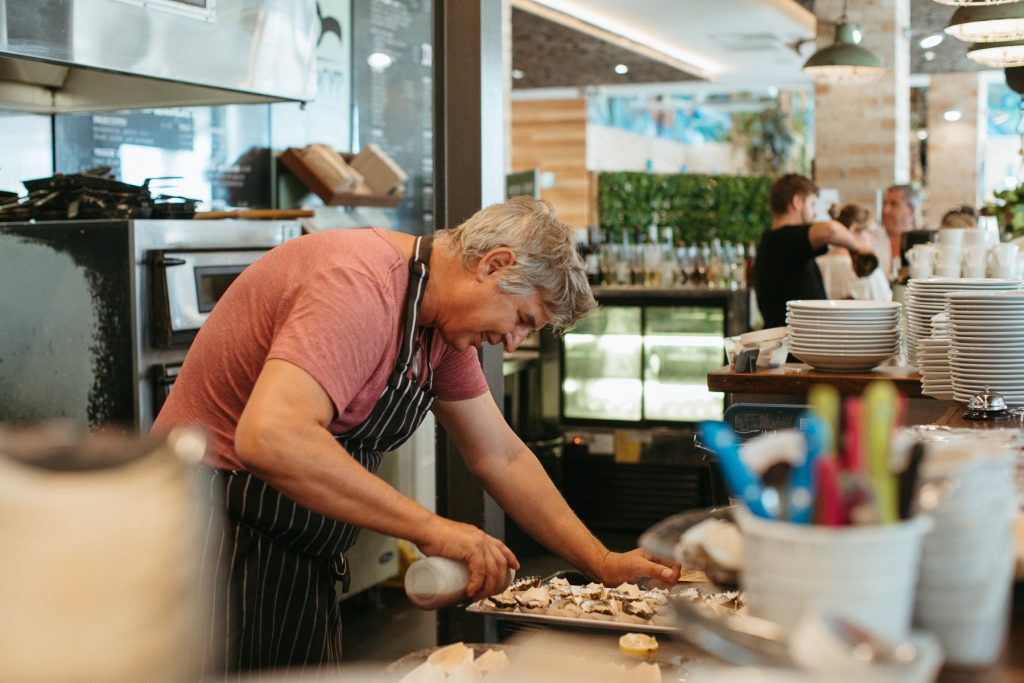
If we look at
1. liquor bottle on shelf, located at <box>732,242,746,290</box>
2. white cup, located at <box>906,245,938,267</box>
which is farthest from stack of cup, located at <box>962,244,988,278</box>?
liquor bottle on shelf, located at <box>732,242,746,290</box>

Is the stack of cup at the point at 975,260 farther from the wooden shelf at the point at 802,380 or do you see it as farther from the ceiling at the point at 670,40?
the ceiling at the point at 670,40

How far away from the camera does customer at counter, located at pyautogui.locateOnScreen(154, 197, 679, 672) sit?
1.90 metres

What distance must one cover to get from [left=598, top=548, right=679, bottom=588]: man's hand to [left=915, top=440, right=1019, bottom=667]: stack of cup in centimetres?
98

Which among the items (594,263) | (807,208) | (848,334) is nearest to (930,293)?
(848,334)

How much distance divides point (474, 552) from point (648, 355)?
5.00 metres

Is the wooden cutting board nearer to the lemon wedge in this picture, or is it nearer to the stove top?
the stove top

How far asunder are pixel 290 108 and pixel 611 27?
23.2ft

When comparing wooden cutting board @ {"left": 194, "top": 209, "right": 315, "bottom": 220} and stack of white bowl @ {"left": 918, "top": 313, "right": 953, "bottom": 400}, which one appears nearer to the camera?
stack of white bowl @ {"left": 918, "top": 313, "right": 953, "bottom": 400}

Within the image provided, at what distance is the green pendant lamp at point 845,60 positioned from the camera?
7.41 metres

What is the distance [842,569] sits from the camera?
2.96 ft

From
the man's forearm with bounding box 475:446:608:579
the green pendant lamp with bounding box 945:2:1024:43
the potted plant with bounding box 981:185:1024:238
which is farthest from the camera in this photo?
the potted plant with bounding box 981:185:1024:238

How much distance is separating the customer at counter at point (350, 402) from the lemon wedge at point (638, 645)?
297mm

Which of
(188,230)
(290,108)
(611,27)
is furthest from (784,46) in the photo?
(188,230)

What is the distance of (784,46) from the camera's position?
529 inches
